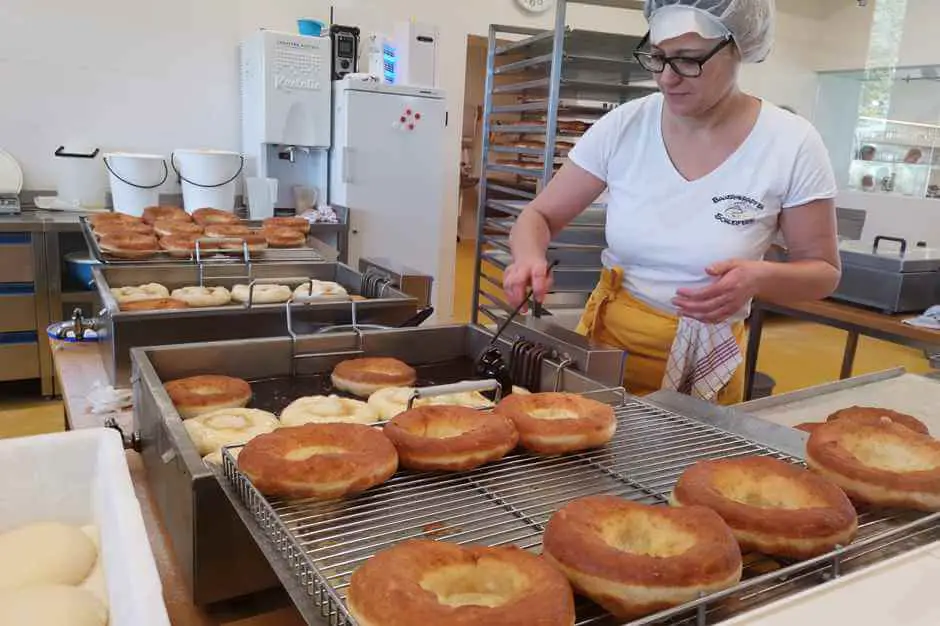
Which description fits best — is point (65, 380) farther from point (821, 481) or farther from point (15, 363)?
point (15, 363)

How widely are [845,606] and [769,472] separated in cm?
24

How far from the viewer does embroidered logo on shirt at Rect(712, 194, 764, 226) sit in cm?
166

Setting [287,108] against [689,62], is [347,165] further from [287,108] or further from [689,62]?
[689,62]

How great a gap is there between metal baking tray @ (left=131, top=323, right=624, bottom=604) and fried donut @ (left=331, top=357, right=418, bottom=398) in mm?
50

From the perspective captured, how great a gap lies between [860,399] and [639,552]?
45.8 inches

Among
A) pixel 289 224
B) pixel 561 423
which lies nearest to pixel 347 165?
pixel 289 224

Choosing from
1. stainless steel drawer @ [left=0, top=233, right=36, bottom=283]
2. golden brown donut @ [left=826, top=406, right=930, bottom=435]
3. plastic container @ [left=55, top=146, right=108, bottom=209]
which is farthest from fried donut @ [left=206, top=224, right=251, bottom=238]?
golden brown donut @ [left=826, top=406, right=930, bottom=435]

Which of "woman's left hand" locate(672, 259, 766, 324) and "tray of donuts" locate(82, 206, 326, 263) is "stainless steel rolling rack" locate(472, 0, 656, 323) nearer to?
"tray of donuts" locate(82, 206, 326, 263)

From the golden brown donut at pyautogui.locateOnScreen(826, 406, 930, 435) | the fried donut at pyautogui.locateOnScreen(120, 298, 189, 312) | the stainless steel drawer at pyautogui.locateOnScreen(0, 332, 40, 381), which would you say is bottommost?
the stainless steel drawer at pyautogui.locateOnScreen(0, 332, 40, 381)

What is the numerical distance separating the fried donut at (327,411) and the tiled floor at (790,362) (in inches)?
117

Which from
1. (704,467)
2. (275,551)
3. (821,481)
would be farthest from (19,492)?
(821,481)

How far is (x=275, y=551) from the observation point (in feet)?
2.75

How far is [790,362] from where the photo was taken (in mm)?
6051

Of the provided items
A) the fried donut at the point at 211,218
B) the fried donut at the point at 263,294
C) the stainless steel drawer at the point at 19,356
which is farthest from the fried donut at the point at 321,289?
the stainless steel drawer at the point at 19,356
